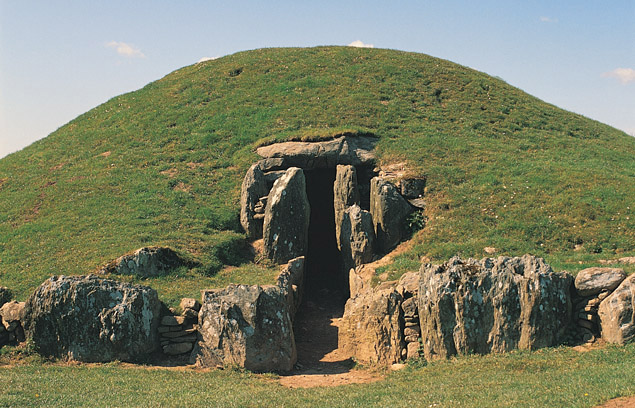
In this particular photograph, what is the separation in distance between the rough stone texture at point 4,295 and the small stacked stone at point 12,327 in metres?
1.26

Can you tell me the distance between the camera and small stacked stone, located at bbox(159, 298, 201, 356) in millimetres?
17906

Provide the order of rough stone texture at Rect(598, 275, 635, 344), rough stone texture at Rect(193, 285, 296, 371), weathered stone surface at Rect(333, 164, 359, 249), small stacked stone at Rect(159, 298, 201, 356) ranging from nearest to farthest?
rough stone texture at Rect(598, 275, 635, 344)
rough stone texture at Rect(193, 285, 296, 371)
small stacked stone at Rect(159, 298, 201, 356)
weathered stone surface at Rect(333, 164, 359, 249)

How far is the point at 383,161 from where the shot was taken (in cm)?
2895

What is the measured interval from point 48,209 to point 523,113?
2861cm

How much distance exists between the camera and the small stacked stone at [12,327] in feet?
59.0

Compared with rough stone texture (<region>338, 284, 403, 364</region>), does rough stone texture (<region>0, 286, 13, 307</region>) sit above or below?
above


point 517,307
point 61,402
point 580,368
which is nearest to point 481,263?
point 517,307

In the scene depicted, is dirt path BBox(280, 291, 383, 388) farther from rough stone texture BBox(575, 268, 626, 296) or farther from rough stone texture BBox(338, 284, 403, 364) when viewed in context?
rough stone texture BBox(575, 268, 626, 296)

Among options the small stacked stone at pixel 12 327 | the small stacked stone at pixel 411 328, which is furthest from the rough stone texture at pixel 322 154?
the small stacked stone at pixel 12 327

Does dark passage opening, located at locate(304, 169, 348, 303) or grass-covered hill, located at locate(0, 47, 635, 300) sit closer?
grass-covered hill, located at locate(0, 47, 635, 300)

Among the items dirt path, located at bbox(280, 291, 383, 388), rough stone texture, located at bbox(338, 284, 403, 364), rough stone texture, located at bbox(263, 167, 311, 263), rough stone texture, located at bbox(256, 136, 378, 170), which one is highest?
rough stone texture, located at bbox(256, 136, 378, 170)

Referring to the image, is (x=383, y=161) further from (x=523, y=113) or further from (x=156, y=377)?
(x=156, y=377)

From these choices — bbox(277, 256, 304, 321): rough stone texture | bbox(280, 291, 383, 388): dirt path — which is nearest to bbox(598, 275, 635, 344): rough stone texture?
bbox(280, 291, 383, 388): dirt path

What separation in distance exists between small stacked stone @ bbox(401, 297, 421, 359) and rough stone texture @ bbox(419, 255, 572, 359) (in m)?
0.43
